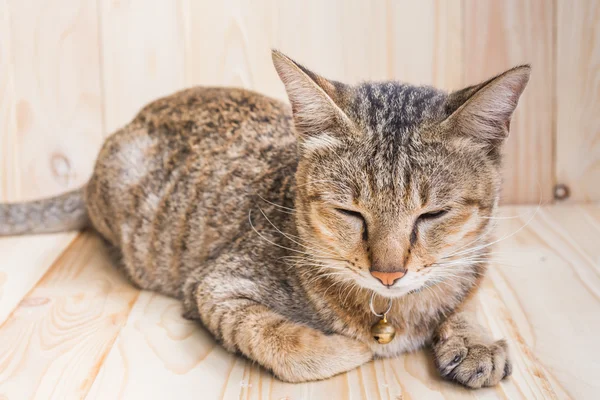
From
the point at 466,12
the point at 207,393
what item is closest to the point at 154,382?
the point at 207,393

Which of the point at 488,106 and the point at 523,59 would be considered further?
the point at 523,59

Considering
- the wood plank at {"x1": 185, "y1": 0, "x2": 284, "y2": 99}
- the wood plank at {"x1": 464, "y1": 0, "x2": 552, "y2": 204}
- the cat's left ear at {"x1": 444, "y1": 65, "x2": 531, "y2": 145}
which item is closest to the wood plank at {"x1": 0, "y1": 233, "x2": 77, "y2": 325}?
the wood plank at {"x1": 185, "y1": 0, "x2": 284, "y2": 99}

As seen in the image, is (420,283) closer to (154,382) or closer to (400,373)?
(400,373)

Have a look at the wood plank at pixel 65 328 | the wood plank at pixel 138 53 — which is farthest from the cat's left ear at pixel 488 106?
the wood plank at pixel 138 53

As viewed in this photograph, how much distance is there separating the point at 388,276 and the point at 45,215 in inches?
66.3

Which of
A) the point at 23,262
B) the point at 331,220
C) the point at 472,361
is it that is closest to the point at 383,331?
the point at 472,361

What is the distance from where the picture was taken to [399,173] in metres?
1.80

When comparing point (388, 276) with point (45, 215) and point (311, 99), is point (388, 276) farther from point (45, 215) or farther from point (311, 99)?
point (45, 215)

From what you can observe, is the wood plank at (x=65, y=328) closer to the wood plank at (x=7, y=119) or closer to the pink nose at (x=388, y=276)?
the wood plank at (x=7, y=119)

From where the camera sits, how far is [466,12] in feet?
10.1

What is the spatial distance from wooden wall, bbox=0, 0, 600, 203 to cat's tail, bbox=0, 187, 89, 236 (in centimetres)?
27

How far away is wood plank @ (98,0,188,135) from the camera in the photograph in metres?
3.10

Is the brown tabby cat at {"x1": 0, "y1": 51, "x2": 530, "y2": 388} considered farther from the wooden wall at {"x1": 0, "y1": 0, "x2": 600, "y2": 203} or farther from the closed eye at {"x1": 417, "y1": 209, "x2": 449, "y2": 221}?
the wooden wall at {"x1": 0, "y1": 0, "x2": 600, "y2": 203}

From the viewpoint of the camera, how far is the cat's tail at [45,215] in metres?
2.95
